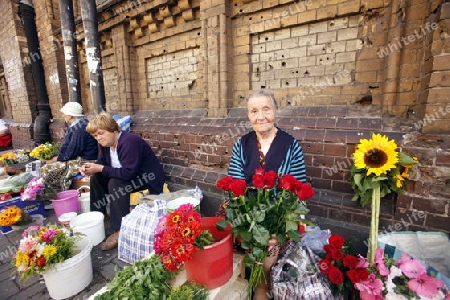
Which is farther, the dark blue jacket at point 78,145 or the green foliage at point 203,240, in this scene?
the dark blue jacket at point 78,145

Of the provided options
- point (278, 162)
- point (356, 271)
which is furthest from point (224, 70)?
point (356, 271)

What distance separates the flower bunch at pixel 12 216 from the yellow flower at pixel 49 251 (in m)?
1.69

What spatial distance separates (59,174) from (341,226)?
13.4ft

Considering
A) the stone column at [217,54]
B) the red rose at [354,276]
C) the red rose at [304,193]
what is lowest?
the red rose at [354,276]

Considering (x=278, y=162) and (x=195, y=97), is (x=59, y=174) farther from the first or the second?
(x=278, y=162)

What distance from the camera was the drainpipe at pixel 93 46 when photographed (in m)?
3.95

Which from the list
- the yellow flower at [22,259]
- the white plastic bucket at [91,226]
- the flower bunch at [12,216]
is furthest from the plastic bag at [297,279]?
the flower bunch at [12,216]

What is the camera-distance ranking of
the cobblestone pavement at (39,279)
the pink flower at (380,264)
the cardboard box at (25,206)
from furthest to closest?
the cardboard box at (25,206) < the cobblestone pavement at (39,279) < the pink flower at (380,264)

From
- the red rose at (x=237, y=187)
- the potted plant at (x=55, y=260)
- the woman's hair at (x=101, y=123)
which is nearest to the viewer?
the red rose at (x=237, y=187)

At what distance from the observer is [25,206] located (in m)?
3.22

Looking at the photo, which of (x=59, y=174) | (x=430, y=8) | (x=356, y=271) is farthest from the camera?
(x=59, y=174)

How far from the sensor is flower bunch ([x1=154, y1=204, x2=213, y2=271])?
1125 millimetres

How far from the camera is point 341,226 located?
89.7 inches

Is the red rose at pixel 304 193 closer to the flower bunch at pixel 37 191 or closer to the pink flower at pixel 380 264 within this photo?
the pink flower at pixel 380 264
